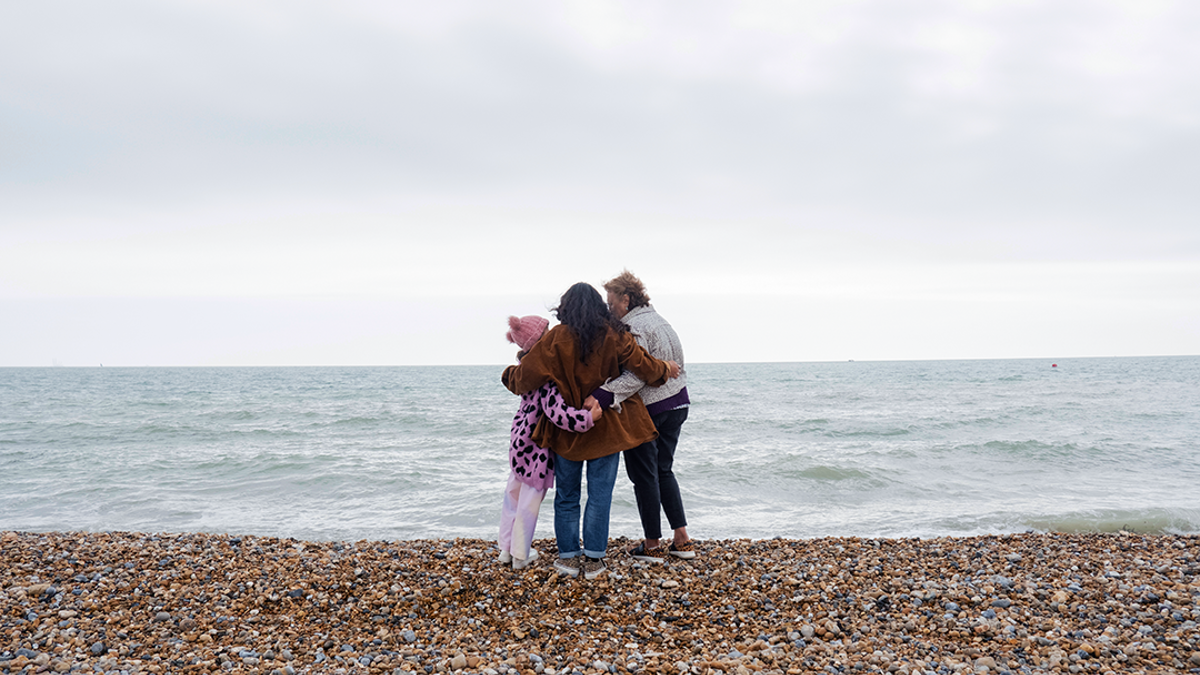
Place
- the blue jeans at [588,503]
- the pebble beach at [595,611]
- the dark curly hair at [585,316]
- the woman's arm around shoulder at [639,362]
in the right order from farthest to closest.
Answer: the blue jeans at [588,503] → the woman's arm around shoulder at [639,362] → the dark curly hair at [585,316] → the pebble beach at [595,611]

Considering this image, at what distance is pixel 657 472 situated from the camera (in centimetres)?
480

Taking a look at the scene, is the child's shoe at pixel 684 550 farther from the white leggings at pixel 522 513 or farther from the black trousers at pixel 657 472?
the white leggings at pixel 522 513

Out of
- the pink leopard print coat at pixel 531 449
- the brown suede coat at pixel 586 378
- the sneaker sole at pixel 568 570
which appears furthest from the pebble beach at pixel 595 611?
the brown suede coat at pixel 586 378

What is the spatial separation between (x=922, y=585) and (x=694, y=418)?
1498cm

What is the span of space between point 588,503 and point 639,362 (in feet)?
3.44

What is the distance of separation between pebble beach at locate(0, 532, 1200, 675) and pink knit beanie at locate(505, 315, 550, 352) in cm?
161

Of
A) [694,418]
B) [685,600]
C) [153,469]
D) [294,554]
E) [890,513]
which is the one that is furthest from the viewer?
[694,418]

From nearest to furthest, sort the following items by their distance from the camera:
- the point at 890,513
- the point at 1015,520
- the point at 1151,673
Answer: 1. the point at 1151,673
2. the point at 1015,520
3. the point at 890,513

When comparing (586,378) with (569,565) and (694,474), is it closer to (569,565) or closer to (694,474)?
(569,565)

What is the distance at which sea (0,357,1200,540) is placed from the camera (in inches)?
303

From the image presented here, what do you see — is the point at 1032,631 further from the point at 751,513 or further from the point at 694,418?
the point at 694,418

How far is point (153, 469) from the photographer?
11.3m

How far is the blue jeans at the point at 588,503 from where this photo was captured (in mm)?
4445

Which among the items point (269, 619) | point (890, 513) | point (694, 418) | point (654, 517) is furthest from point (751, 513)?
point (694, 418)
